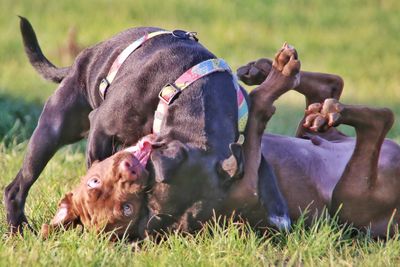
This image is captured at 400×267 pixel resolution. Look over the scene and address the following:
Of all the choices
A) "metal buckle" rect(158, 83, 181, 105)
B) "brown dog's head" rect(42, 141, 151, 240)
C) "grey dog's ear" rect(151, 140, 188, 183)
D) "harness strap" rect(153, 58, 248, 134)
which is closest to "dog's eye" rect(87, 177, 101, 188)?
"brown dog's head" rect(42, 141, 151, 240)

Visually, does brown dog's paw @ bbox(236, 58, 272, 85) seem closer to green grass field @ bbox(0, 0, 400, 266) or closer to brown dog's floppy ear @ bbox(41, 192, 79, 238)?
green grass field @ bbox(0, 0, 400, 266)

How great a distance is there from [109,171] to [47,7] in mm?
10086

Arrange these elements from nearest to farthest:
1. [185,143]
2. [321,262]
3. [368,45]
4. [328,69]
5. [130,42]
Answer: [321,262]
[185,143]
[130,42]
[328,69]
[368,45]

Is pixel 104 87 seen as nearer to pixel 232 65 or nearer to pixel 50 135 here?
pixel 50 135

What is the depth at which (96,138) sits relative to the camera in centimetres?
462

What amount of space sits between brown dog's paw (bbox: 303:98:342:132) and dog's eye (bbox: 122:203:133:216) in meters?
0.98

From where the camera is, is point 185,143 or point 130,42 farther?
point 130,42

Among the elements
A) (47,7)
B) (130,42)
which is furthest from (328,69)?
(130,42)

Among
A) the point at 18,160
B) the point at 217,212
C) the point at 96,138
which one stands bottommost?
the point at 18,160

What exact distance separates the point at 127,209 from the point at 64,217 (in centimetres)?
36

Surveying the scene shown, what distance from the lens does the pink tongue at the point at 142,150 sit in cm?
436

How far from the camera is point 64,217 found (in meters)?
4.54

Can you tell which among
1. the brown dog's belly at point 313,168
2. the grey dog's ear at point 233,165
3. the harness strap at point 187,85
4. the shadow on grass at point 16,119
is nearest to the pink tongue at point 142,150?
the harness strap at point 187,85

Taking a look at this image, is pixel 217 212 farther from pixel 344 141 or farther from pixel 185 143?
pixel 344 141
